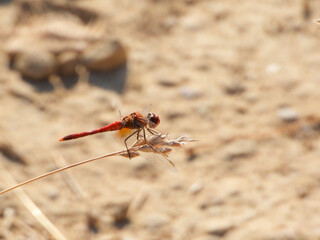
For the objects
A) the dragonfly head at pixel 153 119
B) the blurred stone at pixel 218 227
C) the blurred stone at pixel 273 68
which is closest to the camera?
the dragonfly head at pixel 153 119

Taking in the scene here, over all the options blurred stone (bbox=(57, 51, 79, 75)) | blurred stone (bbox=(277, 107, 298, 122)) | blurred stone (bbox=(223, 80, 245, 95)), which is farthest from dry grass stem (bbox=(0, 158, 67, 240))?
blurred stone (bbox=(277, 107, 298, 122))

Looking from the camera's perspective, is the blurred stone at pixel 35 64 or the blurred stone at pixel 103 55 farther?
the blurred stone at pixel 103 55

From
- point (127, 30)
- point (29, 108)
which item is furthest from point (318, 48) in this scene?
point (29, 108)

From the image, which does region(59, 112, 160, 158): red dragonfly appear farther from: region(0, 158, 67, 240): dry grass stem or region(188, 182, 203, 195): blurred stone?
region(188, 182, 203, 195): blurred stone

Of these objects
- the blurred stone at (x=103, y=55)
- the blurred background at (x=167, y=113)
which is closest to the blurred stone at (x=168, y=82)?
the blurred background at (x=167, y=113)

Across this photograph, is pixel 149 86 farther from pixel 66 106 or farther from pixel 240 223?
pixel 240 223

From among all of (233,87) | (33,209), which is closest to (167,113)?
(233,87)

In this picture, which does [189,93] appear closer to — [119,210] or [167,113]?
[167,113]

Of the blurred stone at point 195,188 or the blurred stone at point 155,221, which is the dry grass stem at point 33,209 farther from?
the blurred stone at point 195,188
